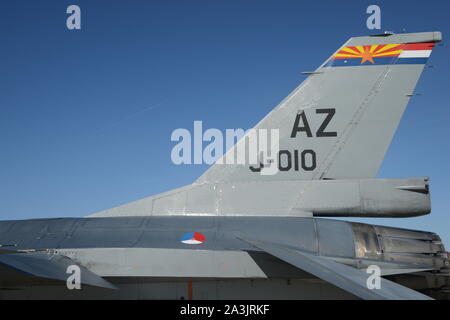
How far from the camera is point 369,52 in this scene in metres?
6.54

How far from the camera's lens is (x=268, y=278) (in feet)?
16.5

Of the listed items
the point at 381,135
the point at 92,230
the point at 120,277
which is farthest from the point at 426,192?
the point at 92,230

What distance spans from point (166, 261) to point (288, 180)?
2.20 meters

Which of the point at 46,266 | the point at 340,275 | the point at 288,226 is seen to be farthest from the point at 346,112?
the point at 46,266

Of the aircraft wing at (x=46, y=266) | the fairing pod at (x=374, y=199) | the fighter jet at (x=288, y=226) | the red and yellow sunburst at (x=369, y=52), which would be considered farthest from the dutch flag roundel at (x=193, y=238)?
the red and yellow sunburst at (x=369, y=52)

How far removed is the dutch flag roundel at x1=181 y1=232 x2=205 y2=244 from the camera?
5289 millimetres

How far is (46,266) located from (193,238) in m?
1.79

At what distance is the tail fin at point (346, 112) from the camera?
20.2ft

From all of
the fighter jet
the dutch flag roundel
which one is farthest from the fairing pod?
the dutch flag roundel

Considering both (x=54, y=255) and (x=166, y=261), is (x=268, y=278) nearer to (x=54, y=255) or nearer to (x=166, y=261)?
(x=166, y=261)

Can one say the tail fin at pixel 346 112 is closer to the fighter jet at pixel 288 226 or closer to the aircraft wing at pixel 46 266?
the fighter jet at pixel 288 226

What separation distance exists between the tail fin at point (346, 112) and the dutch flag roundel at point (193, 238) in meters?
1.05

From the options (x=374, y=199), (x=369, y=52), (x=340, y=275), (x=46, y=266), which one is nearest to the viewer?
(x=340, y=275)

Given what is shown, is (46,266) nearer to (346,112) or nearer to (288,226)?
(288,226)
